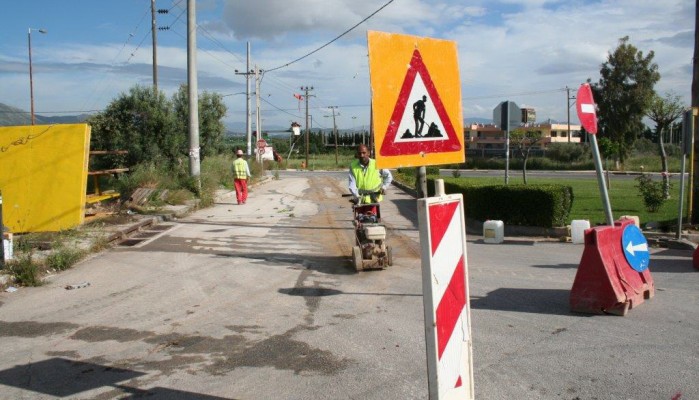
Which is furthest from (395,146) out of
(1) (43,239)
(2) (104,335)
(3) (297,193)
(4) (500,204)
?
(3) (297,193)

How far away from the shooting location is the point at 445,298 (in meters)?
3.86

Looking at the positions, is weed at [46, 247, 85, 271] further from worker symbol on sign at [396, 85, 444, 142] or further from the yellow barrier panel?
worker symbol on sign at [396, 85, 444, 142]

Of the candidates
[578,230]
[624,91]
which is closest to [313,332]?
[578,230]

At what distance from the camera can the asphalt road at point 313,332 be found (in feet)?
16.0

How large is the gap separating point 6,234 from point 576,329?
821cm

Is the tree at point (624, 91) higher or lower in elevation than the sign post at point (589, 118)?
higher

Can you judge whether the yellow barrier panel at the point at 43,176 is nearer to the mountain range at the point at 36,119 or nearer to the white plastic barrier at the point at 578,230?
the mountain range at the point at 36,119

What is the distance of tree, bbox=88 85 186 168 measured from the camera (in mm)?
21641

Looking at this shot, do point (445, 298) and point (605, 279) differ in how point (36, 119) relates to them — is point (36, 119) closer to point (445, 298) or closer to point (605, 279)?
point (605, 279)

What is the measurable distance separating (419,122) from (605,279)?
3.77 m

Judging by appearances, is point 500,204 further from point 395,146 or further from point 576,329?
point 395,146

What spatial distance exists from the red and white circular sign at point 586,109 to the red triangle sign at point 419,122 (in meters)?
3.09

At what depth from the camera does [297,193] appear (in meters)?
26.5

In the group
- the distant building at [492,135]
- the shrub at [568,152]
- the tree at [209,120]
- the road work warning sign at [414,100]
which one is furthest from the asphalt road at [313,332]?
the distant building at [492,135]
